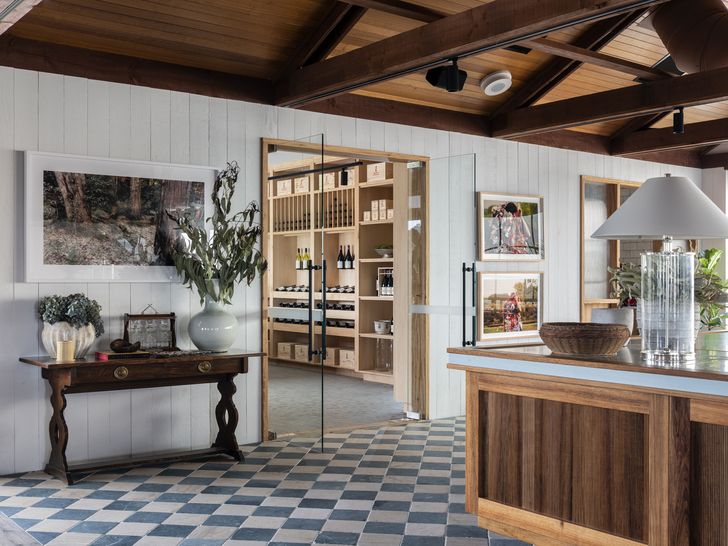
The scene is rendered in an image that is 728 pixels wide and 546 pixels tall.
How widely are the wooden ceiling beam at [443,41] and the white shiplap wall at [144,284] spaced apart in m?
0.61

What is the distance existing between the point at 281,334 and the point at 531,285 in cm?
466

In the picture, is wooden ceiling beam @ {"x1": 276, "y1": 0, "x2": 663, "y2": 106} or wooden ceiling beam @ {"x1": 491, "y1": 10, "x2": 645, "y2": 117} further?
wooden ceiling beam @ {"x1": 491, "y1": 10, "x2": 645, "y2": 117}

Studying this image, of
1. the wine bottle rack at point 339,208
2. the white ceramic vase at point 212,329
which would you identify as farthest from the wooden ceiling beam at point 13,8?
the wine bottle rack at point 339,208

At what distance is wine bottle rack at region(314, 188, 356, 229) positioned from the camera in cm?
1085

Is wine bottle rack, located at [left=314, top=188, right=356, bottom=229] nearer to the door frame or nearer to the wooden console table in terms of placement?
the door frame

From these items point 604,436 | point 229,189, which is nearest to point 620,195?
point 229,189

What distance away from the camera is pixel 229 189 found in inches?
255

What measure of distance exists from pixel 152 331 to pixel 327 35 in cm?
257

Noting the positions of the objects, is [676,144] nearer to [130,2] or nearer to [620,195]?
[620,195]

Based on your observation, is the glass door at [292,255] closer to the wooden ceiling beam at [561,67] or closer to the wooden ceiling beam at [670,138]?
the wooden ceiling beam at [561,67]

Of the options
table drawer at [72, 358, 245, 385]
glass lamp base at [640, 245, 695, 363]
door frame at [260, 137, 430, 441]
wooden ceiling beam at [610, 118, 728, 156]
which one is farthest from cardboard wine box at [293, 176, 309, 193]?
glass lamp base at [640, 245, 695, 363]

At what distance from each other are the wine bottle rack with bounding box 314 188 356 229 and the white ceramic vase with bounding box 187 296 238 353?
188 inches

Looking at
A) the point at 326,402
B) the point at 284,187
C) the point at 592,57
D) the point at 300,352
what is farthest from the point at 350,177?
the point at 592,57

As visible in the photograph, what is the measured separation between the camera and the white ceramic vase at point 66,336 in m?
5.43
